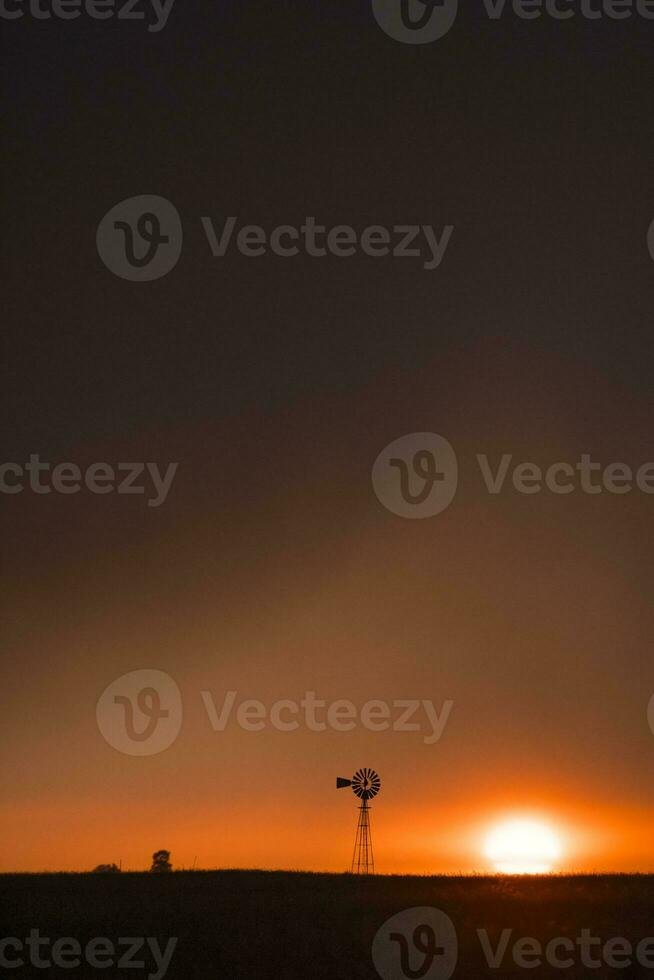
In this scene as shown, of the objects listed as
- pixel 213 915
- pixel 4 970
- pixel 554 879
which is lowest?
pixel 4 970

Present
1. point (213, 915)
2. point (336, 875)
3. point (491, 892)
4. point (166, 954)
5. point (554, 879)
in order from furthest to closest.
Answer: point (336, 875), point (554, 879), point (491, 892), point (213, 915), point (166, 954)

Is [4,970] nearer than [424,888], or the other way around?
[4,970]

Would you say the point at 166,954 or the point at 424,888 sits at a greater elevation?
the point at 424,888

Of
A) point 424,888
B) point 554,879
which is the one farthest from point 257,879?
point 554,879

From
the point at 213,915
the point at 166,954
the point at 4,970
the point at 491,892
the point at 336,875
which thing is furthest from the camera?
the point at 336,875

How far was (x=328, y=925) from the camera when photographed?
38.6m

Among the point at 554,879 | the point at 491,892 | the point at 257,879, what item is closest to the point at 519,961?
the point at 491,892

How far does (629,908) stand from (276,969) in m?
12.9

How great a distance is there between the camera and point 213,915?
131ft

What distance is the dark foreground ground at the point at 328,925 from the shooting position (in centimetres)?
3531

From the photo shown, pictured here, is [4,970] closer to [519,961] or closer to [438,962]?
[438,962]

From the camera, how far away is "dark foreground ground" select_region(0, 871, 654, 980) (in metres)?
35.3

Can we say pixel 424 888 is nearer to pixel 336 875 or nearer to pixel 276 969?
pixel 336 875

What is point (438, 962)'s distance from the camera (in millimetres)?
36062
